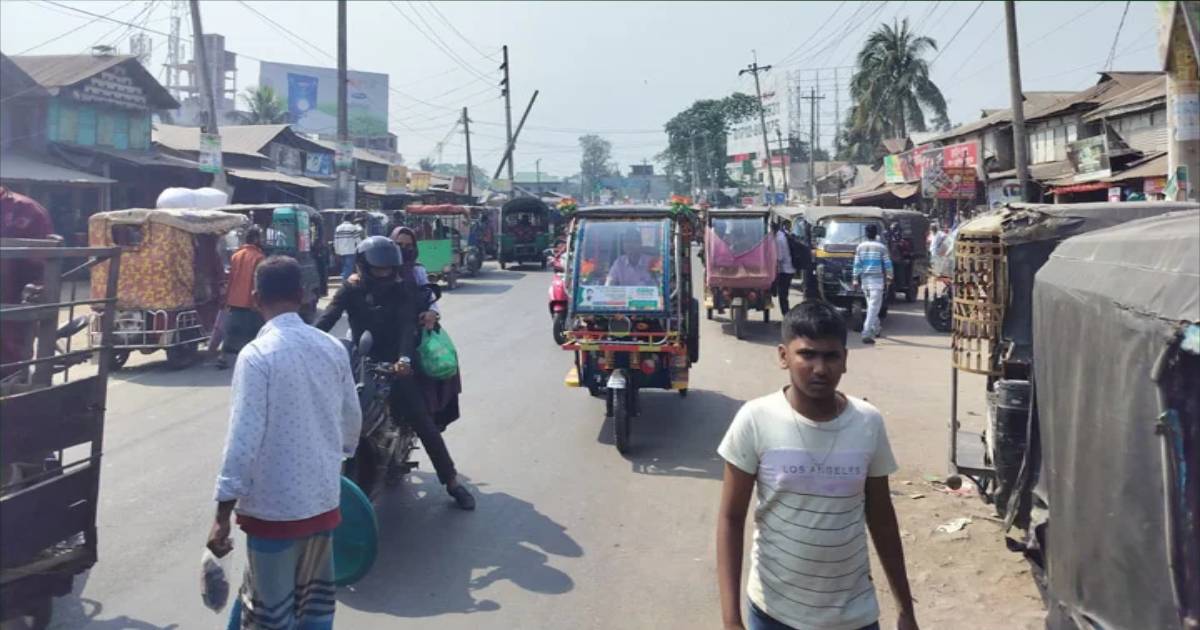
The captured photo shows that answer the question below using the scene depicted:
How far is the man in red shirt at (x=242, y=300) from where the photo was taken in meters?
10.8

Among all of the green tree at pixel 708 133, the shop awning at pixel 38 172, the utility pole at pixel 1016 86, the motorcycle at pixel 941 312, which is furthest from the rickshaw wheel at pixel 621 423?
the green tree at pixel 708 133

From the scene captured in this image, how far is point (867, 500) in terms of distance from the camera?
2.84m

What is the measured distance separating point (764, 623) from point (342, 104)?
2401 centimetres

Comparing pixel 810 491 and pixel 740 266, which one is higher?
pixel 740 266

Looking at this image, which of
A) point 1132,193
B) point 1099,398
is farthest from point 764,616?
point 1132,193

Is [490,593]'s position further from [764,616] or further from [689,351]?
[689,351]

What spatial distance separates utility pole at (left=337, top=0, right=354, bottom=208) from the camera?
80.7 ft

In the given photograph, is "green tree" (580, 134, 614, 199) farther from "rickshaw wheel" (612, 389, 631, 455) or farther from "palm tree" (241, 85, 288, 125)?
"rickshaw wheel" (612, 389, 631, 455)

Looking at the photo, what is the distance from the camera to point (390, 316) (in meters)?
5.62

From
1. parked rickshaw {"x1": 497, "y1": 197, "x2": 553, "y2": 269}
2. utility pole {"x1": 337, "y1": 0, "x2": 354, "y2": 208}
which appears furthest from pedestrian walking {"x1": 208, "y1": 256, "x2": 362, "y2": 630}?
parked rickshaw {"x1": 497, "y1": 197, "x2": 553, "y2": 269}

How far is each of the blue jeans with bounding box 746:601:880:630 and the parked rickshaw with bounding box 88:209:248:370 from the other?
1003cm

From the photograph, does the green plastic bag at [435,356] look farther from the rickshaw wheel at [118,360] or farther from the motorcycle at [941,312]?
the motorcycle at [941,312]

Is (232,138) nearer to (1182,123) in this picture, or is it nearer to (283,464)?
(1182,123)

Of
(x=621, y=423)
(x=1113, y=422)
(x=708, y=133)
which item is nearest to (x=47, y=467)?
(x=621, y=423)
